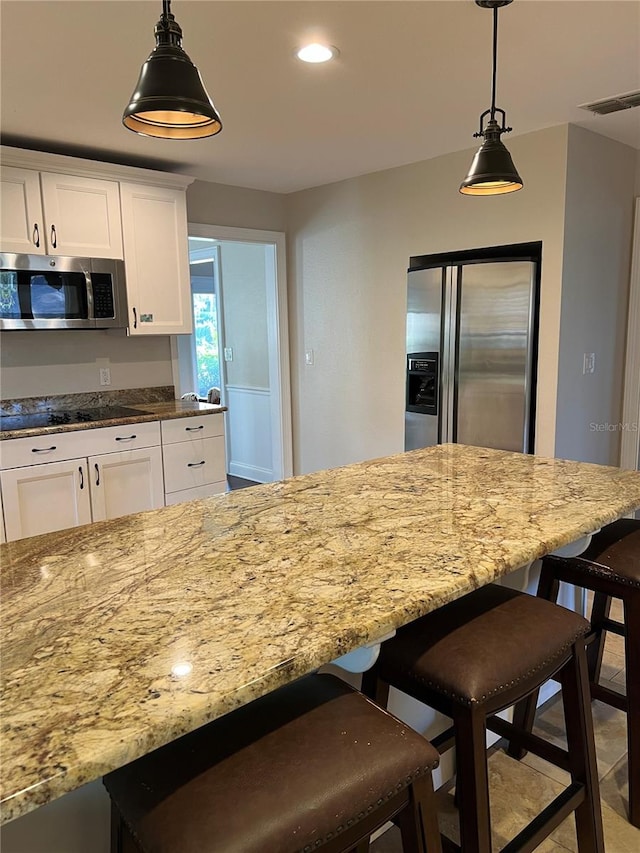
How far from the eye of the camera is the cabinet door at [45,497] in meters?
2.99

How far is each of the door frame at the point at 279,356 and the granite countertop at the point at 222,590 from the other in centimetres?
315

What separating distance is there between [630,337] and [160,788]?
386 centimetres

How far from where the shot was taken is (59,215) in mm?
3312

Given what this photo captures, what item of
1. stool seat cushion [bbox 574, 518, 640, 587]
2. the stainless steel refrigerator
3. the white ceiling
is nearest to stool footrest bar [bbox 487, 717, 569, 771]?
stool seat cushion [bbox 574, 518, 640, 587]

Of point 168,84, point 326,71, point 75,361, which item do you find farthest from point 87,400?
point 168,84

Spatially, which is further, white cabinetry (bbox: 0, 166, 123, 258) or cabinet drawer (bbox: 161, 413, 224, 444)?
cabinet drawer (bbox: 161, 413, 224, 444)

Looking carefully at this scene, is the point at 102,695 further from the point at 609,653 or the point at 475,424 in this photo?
the point at 475,424

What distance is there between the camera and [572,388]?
3.41 meters

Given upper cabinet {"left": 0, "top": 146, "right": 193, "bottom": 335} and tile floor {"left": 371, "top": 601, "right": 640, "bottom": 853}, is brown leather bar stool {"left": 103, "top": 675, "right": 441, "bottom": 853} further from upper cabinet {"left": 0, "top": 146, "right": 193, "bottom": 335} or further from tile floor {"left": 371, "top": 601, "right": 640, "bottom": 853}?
upper cabinet {"left": 0, "top": 146, "right": 193, "bottom": 335}

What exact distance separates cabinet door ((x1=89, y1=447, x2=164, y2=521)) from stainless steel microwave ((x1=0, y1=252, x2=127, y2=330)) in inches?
30.6

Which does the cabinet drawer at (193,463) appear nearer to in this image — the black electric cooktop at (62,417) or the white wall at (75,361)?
the black electric cooktop at (62,417)

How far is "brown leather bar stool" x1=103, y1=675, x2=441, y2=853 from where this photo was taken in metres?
0.82

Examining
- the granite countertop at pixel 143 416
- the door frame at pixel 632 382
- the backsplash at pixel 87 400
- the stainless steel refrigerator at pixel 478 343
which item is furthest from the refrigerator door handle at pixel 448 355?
the backsplash at pixel 87 400

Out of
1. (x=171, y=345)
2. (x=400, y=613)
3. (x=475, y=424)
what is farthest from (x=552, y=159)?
(x=400, y=613)
